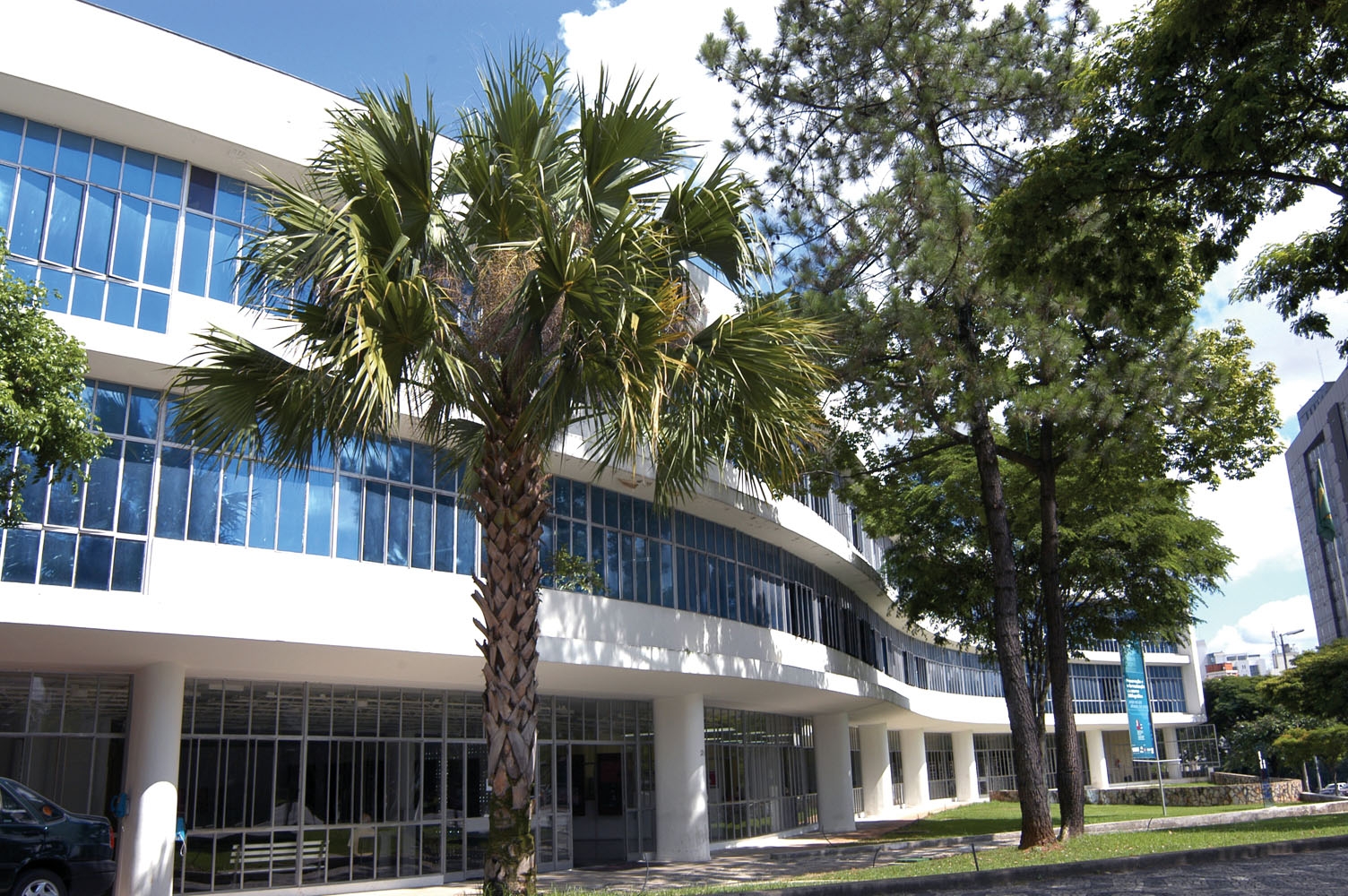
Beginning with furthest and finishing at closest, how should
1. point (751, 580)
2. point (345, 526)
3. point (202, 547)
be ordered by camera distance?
point (751, 580) → point (345, 526) → point (202, 547)

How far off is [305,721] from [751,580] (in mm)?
10311

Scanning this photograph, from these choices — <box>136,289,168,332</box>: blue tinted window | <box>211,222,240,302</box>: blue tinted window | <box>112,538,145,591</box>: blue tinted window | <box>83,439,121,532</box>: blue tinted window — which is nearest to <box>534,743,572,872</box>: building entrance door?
<box>112,538,145,591</box>: blue tinted window

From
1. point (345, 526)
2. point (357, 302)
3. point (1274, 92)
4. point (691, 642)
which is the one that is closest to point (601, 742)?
point (691, 642)

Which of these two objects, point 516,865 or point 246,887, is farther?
point 246,887

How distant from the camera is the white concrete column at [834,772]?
31.7 metres

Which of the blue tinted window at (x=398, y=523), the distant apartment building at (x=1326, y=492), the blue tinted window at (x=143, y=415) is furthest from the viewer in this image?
the distant apartment building at (x=1326, y=492)

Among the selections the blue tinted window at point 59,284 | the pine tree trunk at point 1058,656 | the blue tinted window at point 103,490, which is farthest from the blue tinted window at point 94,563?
the pine tree trunk at point 1058,656

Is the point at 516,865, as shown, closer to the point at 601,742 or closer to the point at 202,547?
the point at 202,547

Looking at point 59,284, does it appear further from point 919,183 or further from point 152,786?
point 919,183

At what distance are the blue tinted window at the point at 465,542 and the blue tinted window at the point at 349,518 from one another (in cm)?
173

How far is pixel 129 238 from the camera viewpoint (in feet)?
48.0

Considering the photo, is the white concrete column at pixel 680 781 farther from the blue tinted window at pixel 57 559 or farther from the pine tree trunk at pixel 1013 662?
the blue tinted window at pixel 57 559

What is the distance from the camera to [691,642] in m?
20.6

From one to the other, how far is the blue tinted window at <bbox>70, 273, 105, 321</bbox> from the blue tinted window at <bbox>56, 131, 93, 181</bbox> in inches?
54.2
